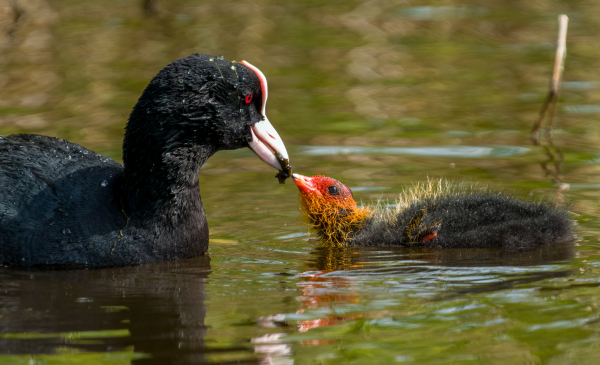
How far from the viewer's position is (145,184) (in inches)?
209

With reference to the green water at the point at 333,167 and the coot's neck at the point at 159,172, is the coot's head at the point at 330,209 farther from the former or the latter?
the coot's neck at the point at 159,172

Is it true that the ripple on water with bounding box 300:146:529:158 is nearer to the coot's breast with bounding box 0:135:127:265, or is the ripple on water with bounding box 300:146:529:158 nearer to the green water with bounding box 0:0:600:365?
the green water with bounding box 0:0:600:365

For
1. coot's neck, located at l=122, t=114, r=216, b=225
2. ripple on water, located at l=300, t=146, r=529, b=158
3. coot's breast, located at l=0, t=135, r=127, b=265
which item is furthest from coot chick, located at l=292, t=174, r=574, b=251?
ripple on water, located at l=300, t=146, r=529, b=158

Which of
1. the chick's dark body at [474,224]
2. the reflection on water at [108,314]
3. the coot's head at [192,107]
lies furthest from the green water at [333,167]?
the coot's head at [192,107]

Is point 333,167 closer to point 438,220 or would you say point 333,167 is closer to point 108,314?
point 438,220

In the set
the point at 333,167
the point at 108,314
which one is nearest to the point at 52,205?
the point at 108,314

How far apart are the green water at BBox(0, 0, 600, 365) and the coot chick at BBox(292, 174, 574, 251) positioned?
162 millimetres

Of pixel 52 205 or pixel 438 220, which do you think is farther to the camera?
pixel 438 220

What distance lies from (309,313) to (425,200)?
2060mm

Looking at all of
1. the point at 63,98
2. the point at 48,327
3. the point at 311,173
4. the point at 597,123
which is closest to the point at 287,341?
the point at 48,327

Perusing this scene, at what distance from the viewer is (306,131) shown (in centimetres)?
884

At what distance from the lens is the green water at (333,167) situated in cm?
383

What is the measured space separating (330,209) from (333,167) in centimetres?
167

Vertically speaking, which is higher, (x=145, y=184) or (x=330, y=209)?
(x=145, y=184)
